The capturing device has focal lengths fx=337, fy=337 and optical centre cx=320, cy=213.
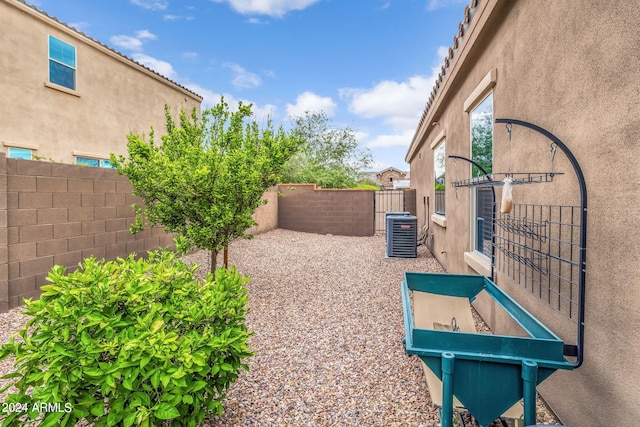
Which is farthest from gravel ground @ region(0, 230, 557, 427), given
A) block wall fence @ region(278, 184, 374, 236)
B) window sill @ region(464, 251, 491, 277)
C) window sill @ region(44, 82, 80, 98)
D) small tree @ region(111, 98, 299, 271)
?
window sill @ region(44, 82, 80, 98)

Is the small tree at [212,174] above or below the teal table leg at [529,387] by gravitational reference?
above

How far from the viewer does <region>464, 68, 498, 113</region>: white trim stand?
3.65 meters

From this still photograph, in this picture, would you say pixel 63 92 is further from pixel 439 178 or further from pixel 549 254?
pixel 549 254

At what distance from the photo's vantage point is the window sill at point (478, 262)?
152 inches

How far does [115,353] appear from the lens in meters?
1.75

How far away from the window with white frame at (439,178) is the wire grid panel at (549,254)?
4502mm

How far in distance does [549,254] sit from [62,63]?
11.5 meters

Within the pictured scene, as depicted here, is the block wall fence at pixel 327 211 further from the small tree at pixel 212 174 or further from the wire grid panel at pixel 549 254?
the wire grid panel at pixel 549 254

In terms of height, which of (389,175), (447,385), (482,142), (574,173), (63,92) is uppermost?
(389,175)

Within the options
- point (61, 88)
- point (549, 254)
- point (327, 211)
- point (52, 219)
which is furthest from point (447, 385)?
point (327, 211)

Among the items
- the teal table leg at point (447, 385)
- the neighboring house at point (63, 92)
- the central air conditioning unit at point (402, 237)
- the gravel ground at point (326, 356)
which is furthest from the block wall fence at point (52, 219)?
the central air conditioning unit at point (402, 237)

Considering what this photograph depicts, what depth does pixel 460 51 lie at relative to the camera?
4.63m

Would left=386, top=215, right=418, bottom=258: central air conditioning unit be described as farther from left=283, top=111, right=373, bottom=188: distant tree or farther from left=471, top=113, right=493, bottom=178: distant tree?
left=283, top=111, right=373, bottom=188: distant tree

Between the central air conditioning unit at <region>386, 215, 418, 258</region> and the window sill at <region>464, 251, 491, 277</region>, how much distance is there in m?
3.52
